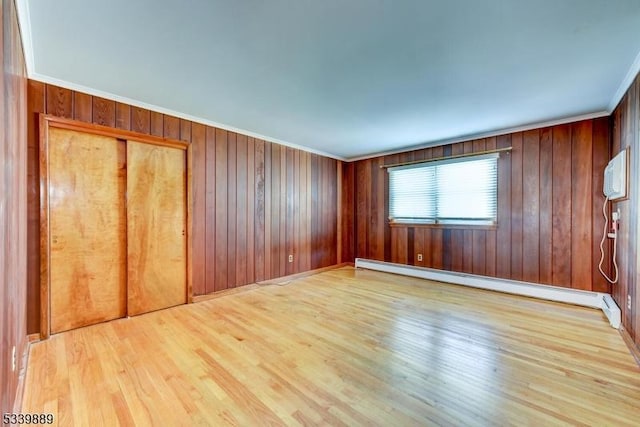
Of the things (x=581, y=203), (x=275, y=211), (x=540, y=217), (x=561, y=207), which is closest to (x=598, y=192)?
(x=581, y=203)

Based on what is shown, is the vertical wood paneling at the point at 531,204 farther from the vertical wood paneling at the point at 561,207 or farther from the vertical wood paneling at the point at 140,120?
the vertical wood paneling at the point at 140,120

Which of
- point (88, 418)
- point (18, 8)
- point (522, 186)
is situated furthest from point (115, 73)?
point (522, 186)

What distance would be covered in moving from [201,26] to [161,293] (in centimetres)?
284

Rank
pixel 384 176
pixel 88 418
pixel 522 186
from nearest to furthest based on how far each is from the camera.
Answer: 1. pixel 88 418
2. pixel 522 186
3. pixel 384 176

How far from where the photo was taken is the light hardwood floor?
1.59m

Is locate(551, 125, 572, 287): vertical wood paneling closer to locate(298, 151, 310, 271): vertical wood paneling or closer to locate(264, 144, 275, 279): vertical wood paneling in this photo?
locate(298, 151, 310, 271): vertical wood paneling

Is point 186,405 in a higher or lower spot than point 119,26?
lower

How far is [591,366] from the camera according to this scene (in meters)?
2.05

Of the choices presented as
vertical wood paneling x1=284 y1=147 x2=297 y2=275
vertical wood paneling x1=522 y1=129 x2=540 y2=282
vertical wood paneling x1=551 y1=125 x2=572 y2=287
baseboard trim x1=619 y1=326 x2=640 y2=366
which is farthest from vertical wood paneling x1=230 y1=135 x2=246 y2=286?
vertical wood paneling x1=551 y1=125 x2=572 y2=287

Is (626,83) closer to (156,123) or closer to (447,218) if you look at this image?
(447,218)

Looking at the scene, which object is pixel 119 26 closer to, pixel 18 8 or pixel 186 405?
pixel 18 8

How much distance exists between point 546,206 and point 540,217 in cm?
16

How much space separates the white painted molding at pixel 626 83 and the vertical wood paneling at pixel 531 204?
2.68 ft

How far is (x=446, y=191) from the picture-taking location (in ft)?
15.0
